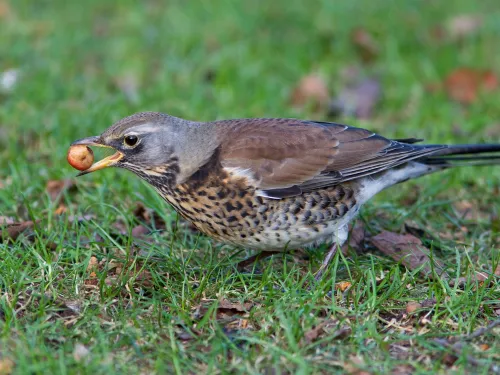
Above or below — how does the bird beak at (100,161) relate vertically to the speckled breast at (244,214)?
above

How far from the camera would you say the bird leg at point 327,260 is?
5.08m

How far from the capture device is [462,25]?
964 centimetres

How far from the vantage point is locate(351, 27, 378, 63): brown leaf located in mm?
9234

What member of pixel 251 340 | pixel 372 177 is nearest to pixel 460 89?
pixel 372 177

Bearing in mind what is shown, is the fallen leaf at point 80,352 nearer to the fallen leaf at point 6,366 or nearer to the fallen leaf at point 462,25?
the fallen leaf at point 6,366

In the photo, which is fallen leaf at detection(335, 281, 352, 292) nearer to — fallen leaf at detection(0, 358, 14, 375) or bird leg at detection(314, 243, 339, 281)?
bird leg at detection(314, 243, 339, 281)

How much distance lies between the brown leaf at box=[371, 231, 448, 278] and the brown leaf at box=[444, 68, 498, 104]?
3.31 meters

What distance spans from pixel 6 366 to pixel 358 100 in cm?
532

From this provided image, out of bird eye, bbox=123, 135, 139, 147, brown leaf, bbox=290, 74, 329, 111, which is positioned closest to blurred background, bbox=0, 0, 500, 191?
brown leaf, bbox=290, 74, 329, 111

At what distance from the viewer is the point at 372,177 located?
18.1ft

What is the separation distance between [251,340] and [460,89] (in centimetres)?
522

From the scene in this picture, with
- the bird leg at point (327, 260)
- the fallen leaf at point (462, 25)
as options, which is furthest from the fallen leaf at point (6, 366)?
the fallen leaf at point (462, 25)

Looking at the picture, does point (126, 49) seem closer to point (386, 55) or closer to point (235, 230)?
point (386, 55)

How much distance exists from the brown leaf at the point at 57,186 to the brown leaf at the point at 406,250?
7.70ft
